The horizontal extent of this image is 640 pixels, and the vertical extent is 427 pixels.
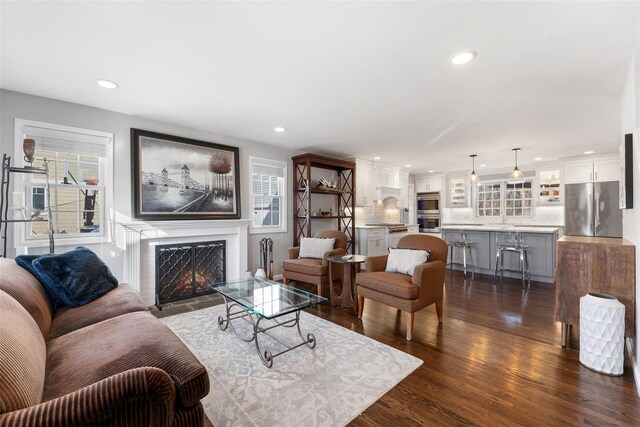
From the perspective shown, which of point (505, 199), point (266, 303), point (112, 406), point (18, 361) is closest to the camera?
point (112, 406)

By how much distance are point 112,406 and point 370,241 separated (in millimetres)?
5425

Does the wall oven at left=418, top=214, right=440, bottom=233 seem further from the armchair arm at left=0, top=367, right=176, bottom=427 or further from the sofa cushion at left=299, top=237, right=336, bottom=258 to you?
the armchair arm at left=0, top=367, right=176, bottom=427

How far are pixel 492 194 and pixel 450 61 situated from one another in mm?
6524

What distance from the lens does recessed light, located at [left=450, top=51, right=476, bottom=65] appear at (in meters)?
2.15

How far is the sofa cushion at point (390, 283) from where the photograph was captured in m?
2.65

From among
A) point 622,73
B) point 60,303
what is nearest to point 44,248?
point 60,303

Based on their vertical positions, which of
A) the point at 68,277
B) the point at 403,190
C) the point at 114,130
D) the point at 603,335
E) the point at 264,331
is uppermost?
the point at 114,130

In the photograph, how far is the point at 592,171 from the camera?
18.8ft

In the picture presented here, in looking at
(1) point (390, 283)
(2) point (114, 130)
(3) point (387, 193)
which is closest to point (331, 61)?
(1) point (390, 283)

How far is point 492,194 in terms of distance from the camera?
7.65 meters

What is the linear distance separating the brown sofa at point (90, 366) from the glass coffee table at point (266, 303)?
75 cm

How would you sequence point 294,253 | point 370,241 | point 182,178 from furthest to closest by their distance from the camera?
point 370,241
point 294,253
point 182,178

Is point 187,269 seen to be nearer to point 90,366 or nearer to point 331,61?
point 90,366

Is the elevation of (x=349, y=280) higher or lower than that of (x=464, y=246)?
lower
